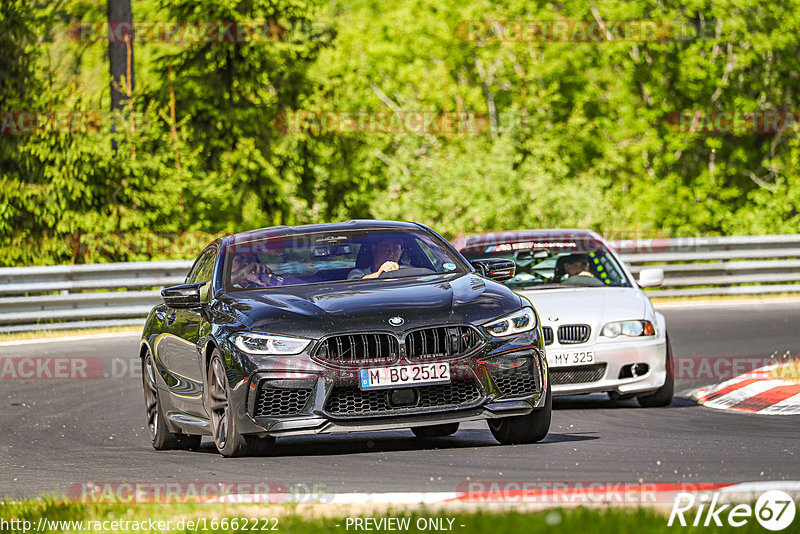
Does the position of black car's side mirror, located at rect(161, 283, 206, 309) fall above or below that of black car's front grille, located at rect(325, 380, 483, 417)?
above

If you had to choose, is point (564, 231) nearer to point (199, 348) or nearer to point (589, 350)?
point (589, 350)

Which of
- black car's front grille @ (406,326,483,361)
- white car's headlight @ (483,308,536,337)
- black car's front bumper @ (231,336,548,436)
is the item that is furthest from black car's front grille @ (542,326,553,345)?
black car's front grille @ (406,326,483,361)

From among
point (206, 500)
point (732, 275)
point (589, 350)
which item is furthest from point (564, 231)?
point (732, 275)

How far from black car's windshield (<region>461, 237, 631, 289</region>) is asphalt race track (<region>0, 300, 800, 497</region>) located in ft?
3.62

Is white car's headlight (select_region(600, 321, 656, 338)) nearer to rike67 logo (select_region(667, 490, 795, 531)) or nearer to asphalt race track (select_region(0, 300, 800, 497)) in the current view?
asphalt race track (select_region(0, 300, 800, 497))

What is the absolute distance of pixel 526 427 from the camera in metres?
9.04

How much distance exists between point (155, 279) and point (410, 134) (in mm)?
12756

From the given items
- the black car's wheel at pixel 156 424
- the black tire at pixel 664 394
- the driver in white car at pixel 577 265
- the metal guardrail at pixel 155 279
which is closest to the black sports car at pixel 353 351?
the black car's wheel at pixel 156 424

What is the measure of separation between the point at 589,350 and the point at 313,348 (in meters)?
4.05

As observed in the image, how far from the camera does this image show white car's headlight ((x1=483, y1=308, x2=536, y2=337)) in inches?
335

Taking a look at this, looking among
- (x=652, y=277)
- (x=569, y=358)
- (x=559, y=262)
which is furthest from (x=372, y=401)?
(x=559, y=262)

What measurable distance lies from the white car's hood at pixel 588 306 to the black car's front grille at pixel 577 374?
0.27 meters

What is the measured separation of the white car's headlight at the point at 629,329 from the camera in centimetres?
1190

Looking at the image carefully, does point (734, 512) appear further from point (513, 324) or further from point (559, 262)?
point (559, 262)
